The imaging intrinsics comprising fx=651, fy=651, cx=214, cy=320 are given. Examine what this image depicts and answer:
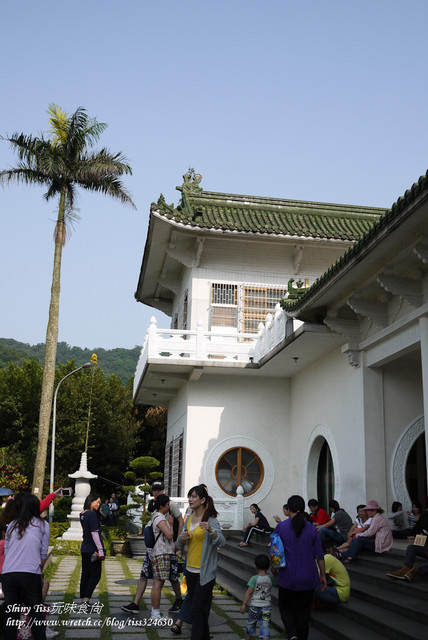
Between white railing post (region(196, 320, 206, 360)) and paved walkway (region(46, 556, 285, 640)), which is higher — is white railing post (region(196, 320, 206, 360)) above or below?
above

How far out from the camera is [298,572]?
5.41 metres

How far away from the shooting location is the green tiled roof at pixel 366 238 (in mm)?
6873

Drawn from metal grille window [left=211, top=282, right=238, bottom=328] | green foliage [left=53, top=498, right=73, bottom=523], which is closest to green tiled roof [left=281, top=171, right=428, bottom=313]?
metal grille window [left=211, top=282, right=238, bottom=328]

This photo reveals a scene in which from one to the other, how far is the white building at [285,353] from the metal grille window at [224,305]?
0.03 meters

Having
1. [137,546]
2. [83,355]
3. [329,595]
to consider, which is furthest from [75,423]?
[83,355]

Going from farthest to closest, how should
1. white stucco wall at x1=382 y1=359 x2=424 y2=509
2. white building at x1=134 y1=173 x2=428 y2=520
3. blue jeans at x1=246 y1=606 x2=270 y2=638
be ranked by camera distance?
white stucco wall at x1=382 y1=359 x2=424 y2=509
white building at x1=134 y1=173 x2=428 y2=520
blue jeans at x1=246 y1=606 x2=270 y2=638

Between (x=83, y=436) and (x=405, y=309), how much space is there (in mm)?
26648

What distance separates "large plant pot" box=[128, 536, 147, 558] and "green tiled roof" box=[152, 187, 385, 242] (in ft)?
24.8

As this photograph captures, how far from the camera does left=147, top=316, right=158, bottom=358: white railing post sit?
48.5ft

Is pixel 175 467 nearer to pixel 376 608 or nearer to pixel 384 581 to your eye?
pixel 384 581

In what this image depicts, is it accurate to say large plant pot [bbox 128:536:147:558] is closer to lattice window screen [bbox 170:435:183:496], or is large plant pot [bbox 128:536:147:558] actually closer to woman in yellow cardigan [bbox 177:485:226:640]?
lattice window screen [bbox 170:435:183:496]

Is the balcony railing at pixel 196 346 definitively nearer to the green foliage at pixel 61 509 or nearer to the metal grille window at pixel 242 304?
the metal grille window at pixel 242 304

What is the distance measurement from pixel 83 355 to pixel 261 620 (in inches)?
3024

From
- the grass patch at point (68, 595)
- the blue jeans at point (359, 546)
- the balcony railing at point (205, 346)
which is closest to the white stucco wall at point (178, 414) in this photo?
the balcony railing at point (205, 346)
